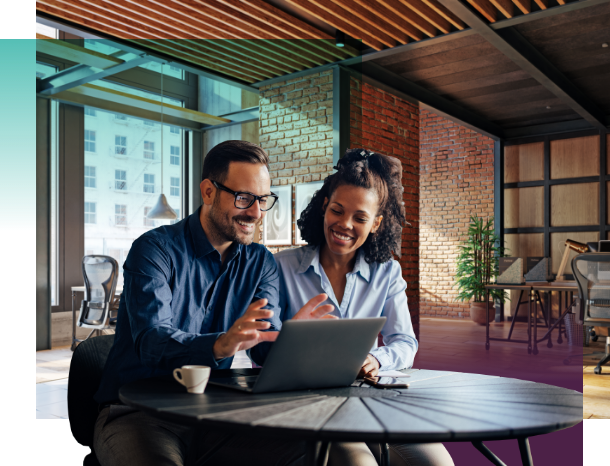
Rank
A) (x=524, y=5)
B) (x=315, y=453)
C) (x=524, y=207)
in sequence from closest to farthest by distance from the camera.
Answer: (x=315, y=453) < (x=524, y=5) < (x=524, y=207)

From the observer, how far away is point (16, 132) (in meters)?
5.26

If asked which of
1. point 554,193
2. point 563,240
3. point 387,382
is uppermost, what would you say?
point 554,193

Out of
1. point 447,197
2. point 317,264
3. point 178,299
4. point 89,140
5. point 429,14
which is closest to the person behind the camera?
point 178,299

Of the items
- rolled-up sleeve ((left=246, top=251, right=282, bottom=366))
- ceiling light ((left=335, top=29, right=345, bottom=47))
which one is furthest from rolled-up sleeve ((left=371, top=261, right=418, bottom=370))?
ceiling light ((left=335, top=29, right=345, bottom=47))

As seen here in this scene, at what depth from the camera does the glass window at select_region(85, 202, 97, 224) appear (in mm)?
6996

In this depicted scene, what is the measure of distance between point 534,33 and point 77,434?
198 inches

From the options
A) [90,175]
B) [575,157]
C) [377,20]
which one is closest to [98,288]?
[90,175]

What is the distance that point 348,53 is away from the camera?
5.08m

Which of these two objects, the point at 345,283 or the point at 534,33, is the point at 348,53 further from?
the point at 345,283

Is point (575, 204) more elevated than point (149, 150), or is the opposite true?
point (149, 150)

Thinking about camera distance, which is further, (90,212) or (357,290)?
(90,212)

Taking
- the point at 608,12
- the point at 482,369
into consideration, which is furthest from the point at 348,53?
the point at 482,369

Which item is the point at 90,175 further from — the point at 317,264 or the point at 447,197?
the point at 447,197

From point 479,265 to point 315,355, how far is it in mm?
8282
